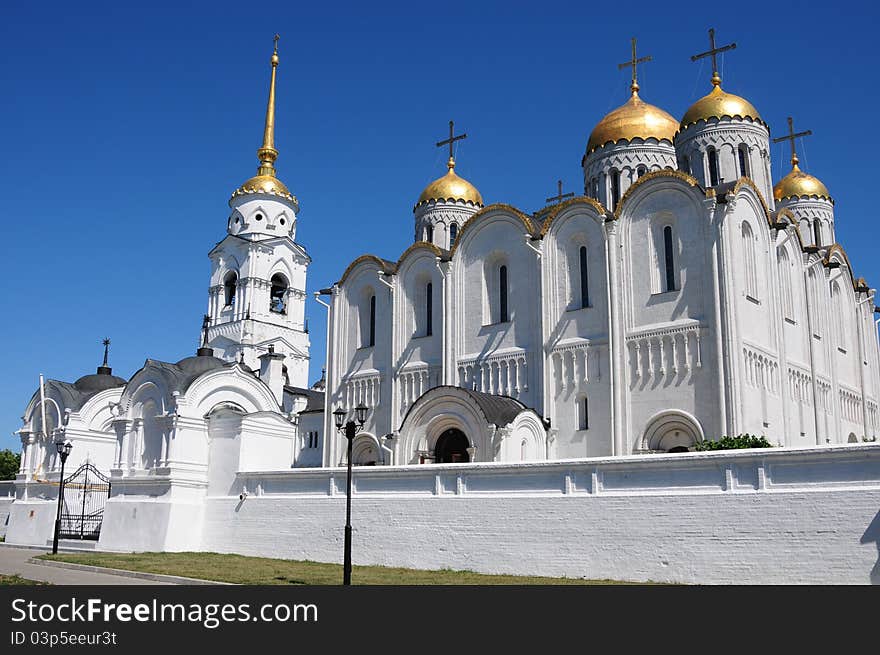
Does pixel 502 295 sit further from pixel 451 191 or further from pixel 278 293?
pixel 278 293

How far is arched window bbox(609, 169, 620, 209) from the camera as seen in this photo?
105ft

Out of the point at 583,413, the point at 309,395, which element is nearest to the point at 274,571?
the point at 583,413

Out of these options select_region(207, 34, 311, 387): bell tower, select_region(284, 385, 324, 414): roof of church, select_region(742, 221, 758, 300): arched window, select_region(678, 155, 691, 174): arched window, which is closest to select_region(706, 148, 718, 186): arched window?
select_region(678, 155, 691, 174): arched window

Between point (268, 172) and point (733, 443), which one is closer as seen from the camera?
point (733, 443)

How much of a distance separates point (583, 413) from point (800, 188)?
1906 centimetres

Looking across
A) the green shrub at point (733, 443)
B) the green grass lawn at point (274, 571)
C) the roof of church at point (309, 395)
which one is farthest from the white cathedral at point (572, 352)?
the roof of church at point (309, 395)

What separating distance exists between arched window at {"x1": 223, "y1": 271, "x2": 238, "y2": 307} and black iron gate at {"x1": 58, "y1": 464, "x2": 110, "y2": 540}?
64.5ft

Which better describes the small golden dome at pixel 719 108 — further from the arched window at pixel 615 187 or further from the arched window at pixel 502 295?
the arched window at pixel 502 295

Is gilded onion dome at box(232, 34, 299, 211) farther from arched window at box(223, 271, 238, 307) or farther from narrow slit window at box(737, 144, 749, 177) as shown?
narrow slit window at box(737, 144, 749, 177)

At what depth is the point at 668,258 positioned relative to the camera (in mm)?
25359
